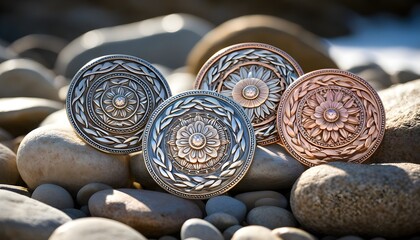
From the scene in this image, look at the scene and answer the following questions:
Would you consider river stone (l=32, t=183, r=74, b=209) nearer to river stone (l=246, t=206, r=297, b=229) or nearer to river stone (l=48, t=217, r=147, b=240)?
river stone (l=48, t=217, r=147, b=240)

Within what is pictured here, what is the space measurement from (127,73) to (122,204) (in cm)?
106

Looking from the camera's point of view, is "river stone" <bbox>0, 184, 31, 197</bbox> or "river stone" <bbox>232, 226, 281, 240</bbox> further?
"river stone" <bbox>0, 184, 31, 197</bbox>

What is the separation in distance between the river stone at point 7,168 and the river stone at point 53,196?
48cm

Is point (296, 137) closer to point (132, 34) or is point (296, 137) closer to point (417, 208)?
point (417, 208)

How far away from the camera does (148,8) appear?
16.4 metres

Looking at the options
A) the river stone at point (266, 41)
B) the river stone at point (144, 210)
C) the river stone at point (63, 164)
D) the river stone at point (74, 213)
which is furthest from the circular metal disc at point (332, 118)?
the river stone at point (266, 41)

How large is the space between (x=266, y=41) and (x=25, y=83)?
287 cm

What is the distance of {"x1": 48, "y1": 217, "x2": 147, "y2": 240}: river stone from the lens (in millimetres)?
2572

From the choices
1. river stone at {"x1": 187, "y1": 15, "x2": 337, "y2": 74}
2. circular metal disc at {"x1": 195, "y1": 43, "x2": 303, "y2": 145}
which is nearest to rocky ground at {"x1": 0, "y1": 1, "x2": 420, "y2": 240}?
circular metal disc at {"x1": 195, "y1": 43, "x2": 303, "y2": 145}

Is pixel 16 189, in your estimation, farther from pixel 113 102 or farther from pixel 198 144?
pixel 198 144

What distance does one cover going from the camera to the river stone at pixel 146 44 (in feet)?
30.1

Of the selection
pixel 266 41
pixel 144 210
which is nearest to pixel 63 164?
pixel 144 210

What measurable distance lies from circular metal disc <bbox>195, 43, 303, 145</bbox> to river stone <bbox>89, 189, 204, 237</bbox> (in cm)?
98

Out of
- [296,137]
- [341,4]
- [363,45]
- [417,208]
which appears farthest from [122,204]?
[341,4]
